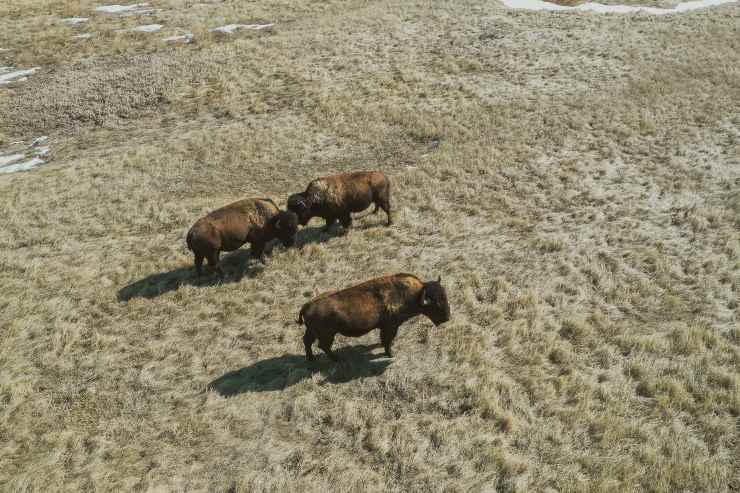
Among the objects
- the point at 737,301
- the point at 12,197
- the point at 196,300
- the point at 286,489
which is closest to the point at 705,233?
the point at 737,301

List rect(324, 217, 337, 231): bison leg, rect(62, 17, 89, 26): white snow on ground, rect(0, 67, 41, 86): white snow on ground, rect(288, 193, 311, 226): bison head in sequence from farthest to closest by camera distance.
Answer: rect(62, 17, 89, 26): white snow on ground
rect(0, 67, 41, 86): white snow on ground
rect(324, 217, 337, 231): bison leg
rect(288, 193, 311, 226): bison head

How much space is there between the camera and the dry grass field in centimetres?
792

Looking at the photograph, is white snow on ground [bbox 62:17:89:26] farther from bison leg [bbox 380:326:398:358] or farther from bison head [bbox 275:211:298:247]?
bison leg [bbox 380:326:398:358]

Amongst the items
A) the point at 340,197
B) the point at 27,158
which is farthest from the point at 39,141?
the point at 340,197

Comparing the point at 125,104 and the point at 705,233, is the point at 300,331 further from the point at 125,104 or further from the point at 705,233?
the point at 125,104

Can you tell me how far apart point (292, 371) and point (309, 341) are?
76 cm

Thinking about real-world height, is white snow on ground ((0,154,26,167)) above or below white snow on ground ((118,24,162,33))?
below

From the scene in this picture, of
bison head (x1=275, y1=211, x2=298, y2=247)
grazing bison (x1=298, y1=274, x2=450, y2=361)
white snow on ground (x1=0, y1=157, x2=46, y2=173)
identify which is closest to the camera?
grazing bison (x1=298, y1=274, x2=450, y2=361)

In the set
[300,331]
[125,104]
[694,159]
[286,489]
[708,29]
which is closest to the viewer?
[286,489]

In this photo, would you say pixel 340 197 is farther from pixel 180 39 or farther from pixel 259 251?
pixel 180 39

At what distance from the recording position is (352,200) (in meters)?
14.3

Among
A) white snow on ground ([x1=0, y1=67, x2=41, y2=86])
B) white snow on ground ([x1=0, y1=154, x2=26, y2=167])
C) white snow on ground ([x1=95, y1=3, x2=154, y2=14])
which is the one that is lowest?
white snow on ground ([x1=0, y1=154, x2=26, y2=167])

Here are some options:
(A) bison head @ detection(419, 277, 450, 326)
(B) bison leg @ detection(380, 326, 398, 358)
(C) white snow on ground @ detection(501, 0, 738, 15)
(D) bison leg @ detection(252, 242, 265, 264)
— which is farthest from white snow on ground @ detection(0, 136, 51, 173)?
(C) white snow on ground @ detection(501, 0, 738, 15)

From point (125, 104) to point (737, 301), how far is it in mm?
29417
